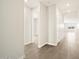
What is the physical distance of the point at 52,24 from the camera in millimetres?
4766

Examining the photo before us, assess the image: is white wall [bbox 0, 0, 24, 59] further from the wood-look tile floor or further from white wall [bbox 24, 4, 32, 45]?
white wall [bbox 24, 4, 32, 45]

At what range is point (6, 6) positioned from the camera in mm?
1396

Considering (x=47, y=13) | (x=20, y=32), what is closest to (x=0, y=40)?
(x=20, y=32)

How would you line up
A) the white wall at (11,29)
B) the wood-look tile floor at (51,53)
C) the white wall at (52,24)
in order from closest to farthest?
the white wall at (11,29), the wood-look tile floor at (51,53), the white wall at (52,24)

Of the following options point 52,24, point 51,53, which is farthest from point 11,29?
point 52,24

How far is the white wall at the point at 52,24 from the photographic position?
467 centimetres

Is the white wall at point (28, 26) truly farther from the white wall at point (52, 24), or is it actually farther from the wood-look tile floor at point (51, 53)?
the white wall at point (52, 24)

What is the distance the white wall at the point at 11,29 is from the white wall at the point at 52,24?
10.8ft

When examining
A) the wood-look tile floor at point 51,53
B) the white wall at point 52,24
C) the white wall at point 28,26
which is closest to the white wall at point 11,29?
the wood-look tile floor at point 51,53

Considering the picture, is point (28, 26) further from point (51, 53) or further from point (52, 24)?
point (51, 53)

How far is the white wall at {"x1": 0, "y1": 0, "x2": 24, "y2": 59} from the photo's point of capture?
1346mm

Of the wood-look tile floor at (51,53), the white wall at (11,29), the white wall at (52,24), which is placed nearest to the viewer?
the white wall at (11,29)

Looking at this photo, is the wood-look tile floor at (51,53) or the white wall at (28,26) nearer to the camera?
the wood-look tile floor at (51,53)

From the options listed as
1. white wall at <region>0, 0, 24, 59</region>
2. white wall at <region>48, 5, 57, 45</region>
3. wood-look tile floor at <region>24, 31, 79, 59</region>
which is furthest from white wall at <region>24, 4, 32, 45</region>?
white wall at <region>0, 0, 24, 59</region>
